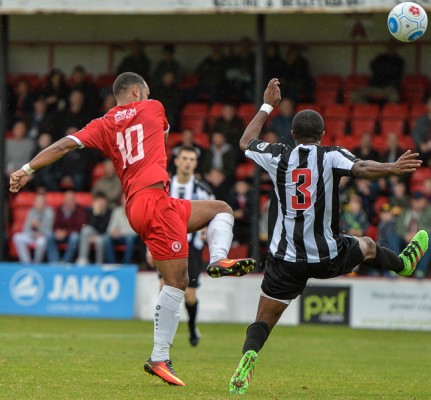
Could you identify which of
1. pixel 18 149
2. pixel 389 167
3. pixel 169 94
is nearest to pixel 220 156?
pixel 169 94

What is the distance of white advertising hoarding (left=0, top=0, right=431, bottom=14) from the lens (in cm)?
1709

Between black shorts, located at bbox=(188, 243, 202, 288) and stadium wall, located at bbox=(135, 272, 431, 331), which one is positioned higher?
black shorts, located at bbox=(188, 243, 202, 288)

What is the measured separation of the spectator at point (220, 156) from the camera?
19.0 metres

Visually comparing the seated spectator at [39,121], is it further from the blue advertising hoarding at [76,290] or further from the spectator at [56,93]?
the blue advertising hoarding at [76,290]

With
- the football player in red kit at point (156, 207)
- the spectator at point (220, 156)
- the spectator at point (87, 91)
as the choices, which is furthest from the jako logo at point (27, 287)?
the football player in red kit at point (156, 207)

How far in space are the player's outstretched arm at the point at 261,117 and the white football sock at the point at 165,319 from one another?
125 cm

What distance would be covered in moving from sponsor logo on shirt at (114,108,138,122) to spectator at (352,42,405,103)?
12.4 metres

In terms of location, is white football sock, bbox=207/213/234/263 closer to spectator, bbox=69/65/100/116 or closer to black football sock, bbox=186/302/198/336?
black football sock, bbox=186/302/198/336

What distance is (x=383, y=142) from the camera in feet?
64.8

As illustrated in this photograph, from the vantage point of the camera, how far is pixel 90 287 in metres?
18.3

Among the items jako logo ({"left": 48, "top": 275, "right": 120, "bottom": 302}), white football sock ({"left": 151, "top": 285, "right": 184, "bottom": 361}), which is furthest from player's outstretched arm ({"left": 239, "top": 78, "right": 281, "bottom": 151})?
jako logo ({"left": 48, "top": 275, "right": 120, "bottom": 302})

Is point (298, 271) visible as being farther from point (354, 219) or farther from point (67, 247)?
point (67, 247)

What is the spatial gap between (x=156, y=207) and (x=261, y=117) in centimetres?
108

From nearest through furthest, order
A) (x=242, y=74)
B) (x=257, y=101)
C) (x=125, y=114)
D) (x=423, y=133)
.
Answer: (x=125, y=114) → (x=257, y=101) → (x=423, y=133) → (x=242, y=74)
